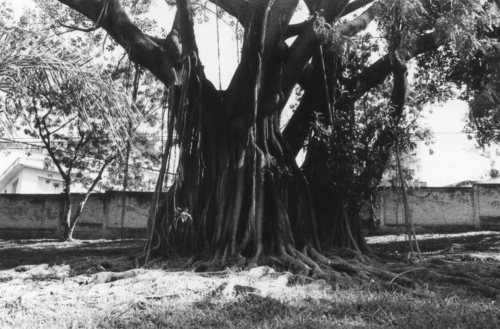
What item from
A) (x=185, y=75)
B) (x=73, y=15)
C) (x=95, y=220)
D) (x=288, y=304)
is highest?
(x=73, y=15)

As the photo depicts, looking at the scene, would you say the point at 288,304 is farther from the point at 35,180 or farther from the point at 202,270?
the point at 35,180

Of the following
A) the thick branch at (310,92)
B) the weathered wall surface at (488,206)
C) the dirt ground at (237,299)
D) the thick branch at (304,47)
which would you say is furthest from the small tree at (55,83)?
the weathered wall surface at (488,206)

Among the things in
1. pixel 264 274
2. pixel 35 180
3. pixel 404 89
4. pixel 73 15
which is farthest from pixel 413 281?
pixel 35 180

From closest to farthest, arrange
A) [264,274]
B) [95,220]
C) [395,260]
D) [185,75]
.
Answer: [264,274] < [185,75] < [395,260] < [95,220]

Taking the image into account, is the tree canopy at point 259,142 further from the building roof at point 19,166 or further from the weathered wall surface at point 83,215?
the building roof at point 19,166

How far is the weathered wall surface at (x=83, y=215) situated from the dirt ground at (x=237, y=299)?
9275mm

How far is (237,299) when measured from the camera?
468 cm

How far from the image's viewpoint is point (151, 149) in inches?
689

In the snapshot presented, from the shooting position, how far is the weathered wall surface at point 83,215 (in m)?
15.9

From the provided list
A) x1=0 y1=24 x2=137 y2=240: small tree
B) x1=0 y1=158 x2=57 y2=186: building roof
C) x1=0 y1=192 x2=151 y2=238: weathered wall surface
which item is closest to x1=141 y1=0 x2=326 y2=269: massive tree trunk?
x1=0 y1=24 x2=137 y2=240: small tree

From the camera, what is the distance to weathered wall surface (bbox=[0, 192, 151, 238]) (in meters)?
15.9

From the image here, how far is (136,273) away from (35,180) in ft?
89.9

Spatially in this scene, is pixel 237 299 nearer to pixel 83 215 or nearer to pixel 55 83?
pixel 55 83

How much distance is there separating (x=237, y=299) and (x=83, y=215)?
12947 millimetres
